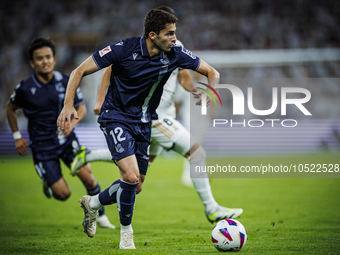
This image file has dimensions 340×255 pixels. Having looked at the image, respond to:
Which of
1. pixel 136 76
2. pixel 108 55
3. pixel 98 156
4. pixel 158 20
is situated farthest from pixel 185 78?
pixel 108 55

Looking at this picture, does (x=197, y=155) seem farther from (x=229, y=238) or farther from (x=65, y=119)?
(x=65, y=119)

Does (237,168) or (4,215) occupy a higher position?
(4,215)

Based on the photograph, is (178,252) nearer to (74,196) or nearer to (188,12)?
(74,196)

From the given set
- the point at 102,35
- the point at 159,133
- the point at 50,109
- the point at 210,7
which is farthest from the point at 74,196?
the point at 210,7

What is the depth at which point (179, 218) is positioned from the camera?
6.72 meters

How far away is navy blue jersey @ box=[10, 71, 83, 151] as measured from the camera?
6.39 metres

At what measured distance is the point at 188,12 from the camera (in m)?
24.4

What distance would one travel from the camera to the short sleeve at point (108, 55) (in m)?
4.25

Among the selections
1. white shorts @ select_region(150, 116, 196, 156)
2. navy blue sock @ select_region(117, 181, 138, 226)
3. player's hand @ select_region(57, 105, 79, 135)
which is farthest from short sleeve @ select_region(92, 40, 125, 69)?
white shorts @ select_region(150, 116, 196, 156)

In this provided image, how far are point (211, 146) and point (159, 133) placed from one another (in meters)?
11.4

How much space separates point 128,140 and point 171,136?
155 centimetres

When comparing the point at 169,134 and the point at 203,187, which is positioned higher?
the point at 169,134

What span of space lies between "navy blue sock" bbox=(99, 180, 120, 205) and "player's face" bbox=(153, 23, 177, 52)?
149 cm

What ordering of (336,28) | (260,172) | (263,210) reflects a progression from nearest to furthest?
(263,210), (260,172), (336,28)
